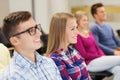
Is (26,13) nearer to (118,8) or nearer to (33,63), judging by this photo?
(33,63)

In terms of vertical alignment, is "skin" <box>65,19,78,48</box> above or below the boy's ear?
below

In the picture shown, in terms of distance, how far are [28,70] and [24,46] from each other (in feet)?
0.47

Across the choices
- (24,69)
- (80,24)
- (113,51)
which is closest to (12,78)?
(24,69)

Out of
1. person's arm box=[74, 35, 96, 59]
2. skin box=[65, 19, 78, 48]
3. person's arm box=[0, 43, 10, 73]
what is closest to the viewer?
person's arm box=[0, 43, 10, 73]

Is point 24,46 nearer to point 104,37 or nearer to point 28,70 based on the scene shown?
point 28,70

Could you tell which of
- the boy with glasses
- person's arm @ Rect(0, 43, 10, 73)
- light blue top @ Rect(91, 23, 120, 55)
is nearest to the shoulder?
the boy with glasses

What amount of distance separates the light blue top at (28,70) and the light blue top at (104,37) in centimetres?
188

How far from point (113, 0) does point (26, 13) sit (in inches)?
147

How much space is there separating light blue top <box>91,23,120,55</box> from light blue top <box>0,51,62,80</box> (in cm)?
188

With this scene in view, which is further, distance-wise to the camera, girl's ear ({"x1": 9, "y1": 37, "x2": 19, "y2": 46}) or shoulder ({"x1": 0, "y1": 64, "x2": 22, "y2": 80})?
girl's ear ({"x1": 9, "y1": 37, "x2": 19, "y2": 46})

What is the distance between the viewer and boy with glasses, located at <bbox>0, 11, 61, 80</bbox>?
1.42 meters

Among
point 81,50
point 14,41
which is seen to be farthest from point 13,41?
point 81,50

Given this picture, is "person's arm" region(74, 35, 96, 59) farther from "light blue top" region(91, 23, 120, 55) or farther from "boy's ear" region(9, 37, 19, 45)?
"boy's ear" region(9, 37, 19, 45)

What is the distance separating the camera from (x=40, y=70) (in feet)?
4.88
